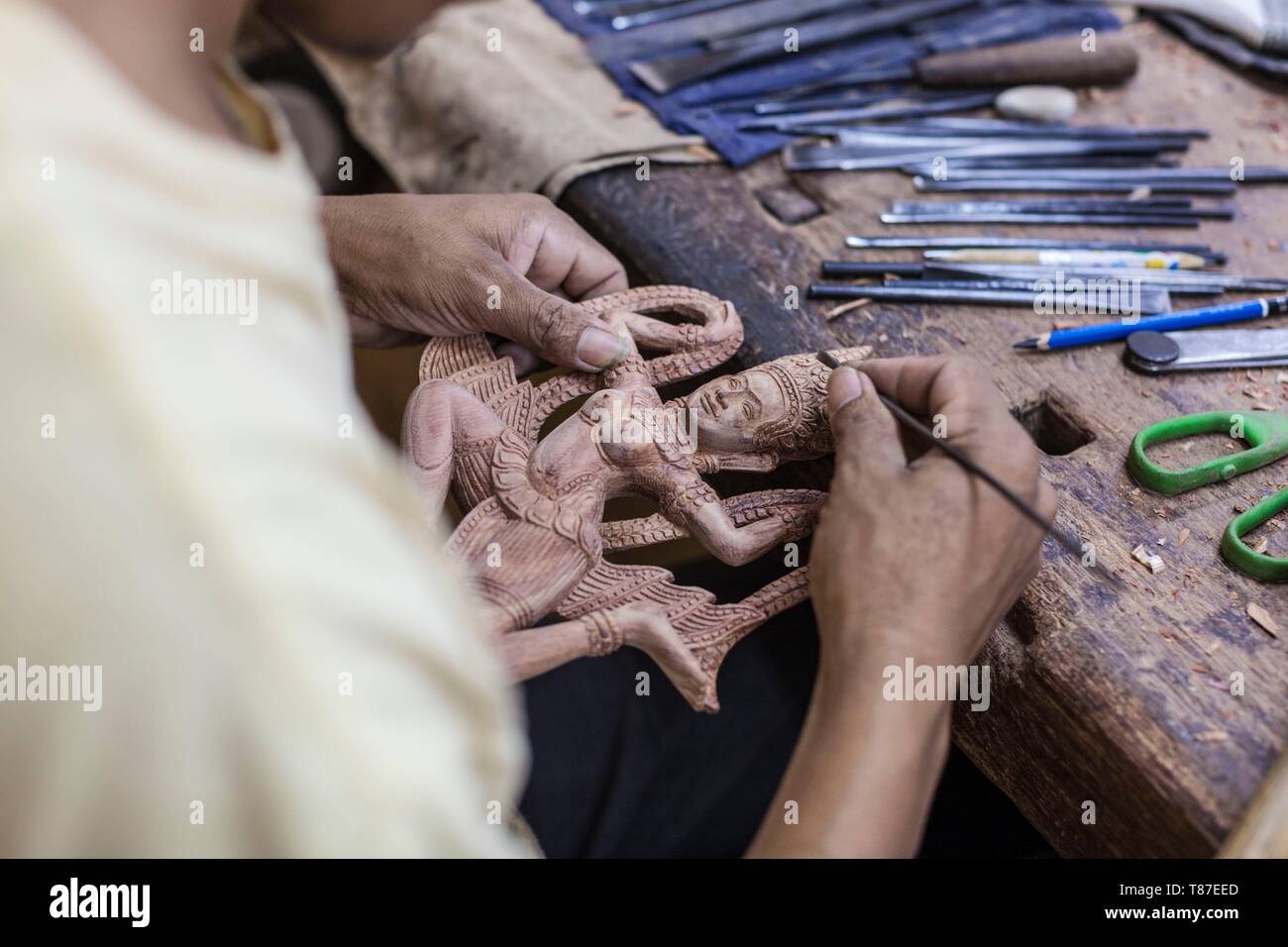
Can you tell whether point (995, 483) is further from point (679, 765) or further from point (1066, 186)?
point (1066, 186)

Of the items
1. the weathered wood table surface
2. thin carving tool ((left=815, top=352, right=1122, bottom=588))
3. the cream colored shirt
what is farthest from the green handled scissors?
the cream colored shirt

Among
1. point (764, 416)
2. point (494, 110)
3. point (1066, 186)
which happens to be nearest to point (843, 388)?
point (764, 416)

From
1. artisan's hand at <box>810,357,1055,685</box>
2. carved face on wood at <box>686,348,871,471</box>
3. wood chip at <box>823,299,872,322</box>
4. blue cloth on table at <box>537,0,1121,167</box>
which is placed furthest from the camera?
blue cloth on table at <box>537,0,1121,167</box>

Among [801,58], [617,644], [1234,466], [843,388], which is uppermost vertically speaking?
[801,58]

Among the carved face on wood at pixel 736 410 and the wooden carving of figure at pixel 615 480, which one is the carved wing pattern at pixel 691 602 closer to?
the wooden carving of figure at pixel 615 480

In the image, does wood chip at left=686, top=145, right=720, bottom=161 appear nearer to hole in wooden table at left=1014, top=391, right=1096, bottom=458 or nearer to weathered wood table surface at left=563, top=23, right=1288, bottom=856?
weathered wood table surface at left=563, top=23, right=1288, bottom=856

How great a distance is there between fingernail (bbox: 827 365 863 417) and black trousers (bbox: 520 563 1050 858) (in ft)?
1.32

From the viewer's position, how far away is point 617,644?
4.16ft

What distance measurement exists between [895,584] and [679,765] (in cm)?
44

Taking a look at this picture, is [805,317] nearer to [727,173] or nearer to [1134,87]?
[727,173]

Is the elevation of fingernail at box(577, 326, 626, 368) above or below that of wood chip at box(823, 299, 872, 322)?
above

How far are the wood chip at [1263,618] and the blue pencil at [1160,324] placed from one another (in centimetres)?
53

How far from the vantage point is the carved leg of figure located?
1.21 meters
